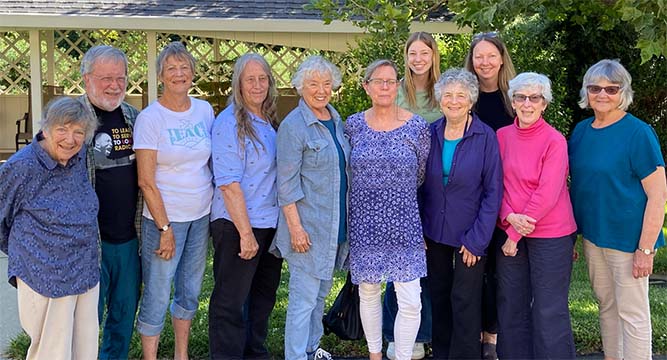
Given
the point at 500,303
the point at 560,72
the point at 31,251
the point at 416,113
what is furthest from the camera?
the point at 560,72

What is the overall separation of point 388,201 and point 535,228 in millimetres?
841

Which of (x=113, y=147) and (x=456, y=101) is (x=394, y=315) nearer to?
(x=456, y=101)

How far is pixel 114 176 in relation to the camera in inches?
160

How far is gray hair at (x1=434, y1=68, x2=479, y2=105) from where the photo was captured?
4.20 meters

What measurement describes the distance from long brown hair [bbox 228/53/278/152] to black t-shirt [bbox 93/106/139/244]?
24.3 inches

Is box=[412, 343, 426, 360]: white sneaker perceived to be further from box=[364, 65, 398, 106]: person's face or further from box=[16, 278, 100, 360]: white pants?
box=[16, 278, 100, 360]: white pants

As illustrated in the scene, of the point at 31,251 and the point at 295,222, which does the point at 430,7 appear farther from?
the point at 31,251

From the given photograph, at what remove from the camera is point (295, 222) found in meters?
4.15

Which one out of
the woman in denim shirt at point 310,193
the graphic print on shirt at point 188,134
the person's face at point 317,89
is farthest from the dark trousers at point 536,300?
the graphic print on shirt at point 188,134

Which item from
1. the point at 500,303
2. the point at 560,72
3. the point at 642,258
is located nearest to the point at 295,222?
the point at 500,303

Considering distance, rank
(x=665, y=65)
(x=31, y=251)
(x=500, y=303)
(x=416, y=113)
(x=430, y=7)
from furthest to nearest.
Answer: (x=665, y=65), (x=430, y=7), (x=416, y=113), (x=500, y=303), (x=31, y=251)

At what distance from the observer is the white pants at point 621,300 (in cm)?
416

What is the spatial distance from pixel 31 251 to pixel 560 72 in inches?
288

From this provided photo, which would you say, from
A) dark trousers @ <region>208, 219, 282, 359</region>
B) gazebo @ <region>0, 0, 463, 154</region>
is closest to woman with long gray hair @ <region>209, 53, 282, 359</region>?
dark trousers @ <region>208, 219, 282, 359</region>
